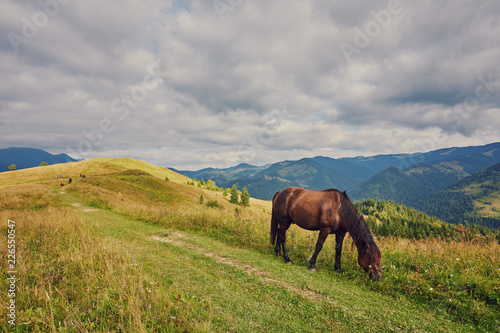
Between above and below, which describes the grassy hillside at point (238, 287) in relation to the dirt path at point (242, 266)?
above

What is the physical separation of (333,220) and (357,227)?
91 centimetres

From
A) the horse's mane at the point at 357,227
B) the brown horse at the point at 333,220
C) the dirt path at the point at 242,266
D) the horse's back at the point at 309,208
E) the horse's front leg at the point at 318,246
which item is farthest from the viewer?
the horse's back at the point at 309,208

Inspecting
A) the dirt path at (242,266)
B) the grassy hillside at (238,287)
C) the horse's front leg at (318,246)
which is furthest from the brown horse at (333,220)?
the dirt path at (242,266)

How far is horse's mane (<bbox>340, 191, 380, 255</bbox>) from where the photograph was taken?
762 centimetres

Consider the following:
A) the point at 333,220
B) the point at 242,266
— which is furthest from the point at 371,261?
the point at 242,266

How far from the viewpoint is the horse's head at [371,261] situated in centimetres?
713

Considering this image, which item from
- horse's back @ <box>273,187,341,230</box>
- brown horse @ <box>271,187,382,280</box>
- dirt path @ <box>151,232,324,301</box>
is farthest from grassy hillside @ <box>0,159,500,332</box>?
horse's back @ <box>273,187,341,230</box>

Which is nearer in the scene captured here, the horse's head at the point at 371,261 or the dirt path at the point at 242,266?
the dirt path at the point at 242,266

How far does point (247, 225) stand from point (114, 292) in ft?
27.2

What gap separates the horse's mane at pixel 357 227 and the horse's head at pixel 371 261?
0.13 metres

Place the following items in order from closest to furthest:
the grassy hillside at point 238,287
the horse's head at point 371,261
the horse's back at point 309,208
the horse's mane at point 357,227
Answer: the grassy hillside at point 238,287, the horse's head at point 371,261, the horse's mane at point 357,227, the horse's back at point 309,208

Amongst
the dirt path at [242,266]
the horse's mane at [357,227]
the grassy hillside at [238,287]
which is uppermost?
the horse's mane at [357,227]

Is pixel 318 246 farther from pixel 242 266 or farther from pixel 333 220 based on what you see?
pixel 242 266

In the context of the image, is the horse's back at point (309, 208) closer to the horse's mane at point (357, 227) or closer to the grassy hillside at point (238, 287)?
the horse's mane at point (357, 227)
